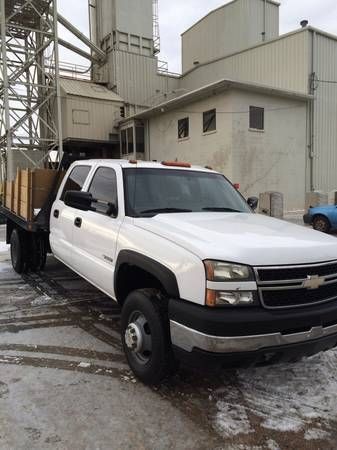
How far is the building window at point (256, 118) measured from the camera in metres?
19.8

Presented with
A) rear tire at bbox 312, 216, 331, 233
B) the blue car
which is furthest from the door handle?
the blue car

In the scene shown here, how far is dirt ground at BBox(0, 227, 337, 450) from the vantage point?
276 cm

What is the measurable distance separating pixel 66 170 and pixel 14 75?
2288 cm

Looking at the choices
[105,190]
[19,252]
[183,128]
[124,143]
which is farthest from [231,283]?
[124,143]

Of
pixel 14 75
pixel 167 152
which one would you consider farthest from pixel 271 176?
pixel 14 75

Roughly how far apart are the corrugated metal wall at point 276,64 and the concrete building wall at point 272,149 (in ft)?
4.80

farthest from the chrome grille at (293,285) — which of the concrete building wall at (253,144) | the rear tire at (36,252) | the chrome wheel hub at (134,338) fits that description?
the concrete building wall at (253,144)

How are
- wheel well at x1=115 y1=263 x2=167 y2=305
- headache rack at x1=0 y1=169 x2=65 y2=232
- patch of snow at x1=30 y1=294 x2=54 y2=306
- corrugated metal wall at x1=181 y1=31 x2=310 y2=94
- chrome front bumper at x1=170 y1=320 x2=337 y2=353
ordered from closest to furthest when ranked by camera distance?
chrome front bumper at x1=170 y1=320 x2=337 y2=353 → wheel well at x1=115 y1=263 x2=167 y2=305 → patch of snow at x1=30 y1=294 x2=54 y2=306 → headache rack at x1=0 y1=169 x2=65 y2=232 → corrugated metal wall at x1=181 y1=31 x2=310 y2=94

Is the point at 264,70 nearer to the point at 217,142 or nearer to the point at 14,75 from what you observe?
the point at 217,142

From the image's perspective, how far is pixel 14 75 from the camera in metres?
26.0

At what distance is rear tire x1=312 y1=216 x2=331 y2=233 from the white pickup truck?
10871mm

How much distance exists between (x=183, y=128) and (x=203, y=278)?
2037 centimetres

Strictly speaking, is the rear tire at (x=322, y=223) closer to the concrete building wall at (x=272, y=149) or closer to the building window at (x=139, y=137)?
the concrete building wall at (x=272, y=149)

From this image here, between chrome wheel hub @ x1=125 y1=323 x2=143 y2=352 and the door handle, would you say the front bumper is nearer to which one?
chrome wheel hub @ x1=125 y1=323 x2=143 y2=352
